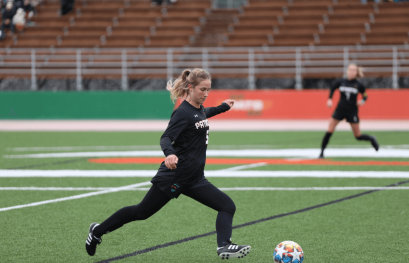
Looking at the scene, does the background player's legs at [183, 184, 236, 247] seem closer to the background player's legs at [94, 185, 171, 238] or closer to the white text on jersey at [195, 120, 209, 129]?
the background player's legs at [94, 185, 171, 238]

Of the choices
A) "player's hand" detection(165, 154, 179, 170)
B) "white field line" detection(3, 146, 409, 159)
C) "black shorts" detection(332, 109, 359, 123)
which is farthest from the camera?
"white field line" detection(3, 146, 409, 159)

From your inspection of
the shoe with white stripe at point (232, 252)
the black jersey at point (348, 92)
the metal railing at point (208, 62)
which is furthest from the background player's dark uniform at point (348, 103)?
the metal railing at point (208, 62)

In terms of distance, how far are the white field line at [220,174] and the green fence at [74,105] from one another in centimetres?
1447

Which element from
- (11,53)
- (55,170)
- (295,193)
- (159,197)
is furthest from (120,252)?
(11,53)

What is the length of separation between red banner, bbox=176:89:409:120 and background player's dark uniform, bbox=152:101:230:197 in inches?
703

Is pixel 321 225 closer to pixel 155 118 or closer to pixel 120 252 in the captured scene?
pixel 120 252

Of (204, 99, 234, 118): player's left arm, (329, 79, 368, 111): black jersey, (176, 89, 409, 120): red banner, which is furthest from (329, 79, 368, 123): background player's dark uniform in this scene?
(176, 89, 409, 120): red banner

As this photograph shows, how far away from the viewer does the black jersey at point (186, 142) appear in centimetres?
471

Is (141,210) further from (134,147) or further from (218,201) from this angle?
(134,147)

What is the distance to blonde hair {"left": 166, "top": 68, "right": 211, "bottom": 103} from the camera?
4793mm

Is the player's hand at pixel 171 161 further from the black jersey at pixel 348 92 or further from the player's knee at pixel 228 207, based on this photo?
the black jersey at pixel 348 92

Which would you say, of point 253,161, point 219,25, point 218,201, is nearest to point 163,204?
point 218,201

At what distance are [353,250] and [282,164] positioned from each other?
6274mm

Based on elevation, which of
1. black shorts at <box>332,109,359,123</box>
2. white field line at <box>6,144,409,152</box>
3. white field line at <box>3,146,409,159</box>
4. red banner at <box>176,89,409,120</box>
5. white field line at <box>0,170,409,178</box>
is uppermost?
black shorts at <box>332,109,359,123</box>
